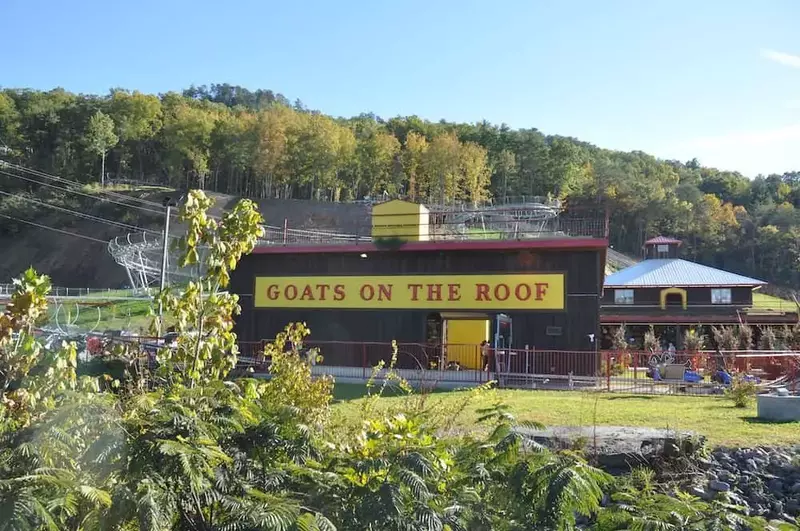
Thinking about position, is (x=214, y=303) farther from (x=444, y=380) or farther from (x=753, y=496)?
(x=444, y=380)

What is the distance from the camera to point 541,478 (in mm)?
3682

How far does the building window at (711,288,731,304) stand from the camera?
4562 cm

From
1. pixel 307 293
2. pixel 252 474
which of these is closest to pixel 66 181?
pixel 307 293

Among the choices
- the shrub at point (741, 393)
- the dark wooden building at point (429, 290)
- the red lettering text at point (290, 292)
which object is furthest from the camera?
the red lettering text at point (290, 292)

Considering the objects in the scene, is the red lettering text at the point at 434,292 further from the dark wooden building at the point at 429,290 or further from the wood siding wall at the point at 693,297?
the wood siding wall at the point at 693,297

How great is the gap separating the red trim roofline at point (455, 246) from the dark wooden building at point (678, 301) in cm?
2390

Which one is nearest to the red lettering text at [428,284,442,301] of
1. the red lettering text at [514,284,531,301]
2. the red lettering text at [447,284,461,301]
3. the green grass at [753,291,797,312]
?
the red lettering text at [447,284,461,301]

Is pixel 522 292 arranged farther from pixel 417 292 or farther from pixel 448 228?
pixel 448 228

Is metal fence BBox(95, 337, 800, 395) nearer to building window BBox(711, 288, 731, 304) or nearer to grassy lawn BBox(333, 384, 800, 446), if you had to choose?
grassy lawn BBox(333, 384, 800, 446)

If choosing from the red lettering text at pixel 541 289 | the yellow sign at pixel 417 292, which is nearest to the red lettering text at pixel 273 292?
the yellow sign at pixel 417 292

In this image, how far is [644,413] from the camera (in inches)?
508

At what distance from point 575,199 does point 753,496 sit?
266 ft

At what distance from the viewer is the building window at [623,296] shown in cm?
4778

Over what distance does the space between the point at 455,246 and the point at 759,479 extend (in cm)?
1309
